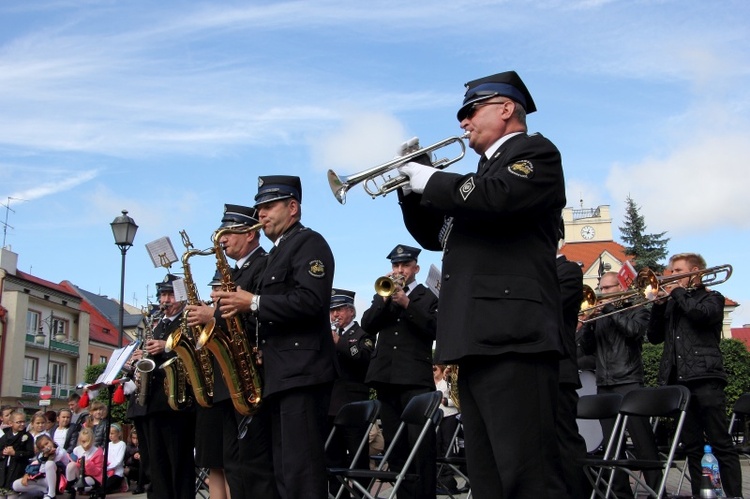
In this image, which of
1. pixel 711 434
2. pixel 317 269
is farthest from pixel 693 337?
pixel 317 269

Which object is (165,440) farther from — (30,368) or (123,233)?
(30,368)

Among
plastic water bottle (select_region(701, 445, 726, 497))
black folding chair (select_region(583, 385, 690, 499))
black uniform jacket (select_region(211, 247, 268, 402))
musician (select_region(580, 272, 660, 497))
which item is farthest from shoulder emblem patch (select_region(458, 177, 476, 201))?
musician (select_region(580, 272, 660, 497))

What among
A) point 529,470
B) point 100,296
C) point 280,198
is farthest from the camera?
point 100,296

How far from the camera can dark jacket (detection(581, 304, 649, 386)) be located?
805cm

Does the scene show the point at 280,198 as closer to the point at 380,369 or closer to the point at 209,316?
the point at 209,316

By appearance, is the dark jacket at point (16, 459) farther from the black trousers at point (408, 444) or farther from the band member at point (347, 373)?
the black trousers at point (408, 444)

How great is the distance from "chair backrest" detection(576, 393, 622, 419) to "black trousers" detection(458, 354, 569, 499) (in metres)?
3.21

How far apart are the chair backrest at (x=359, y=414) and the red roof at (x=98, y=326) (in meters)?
64.3

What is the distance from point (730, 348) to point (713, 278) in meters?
19.1

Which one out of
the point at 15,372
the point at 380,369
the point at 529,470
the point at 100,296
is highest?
the point at 100,296

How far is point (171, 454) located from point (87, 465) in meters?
6.17

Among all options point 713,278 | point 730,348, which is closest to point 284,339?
point 713,278

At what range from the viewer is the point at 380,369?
7469 millimetres

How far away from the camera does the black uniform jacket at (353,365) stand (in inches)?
348
